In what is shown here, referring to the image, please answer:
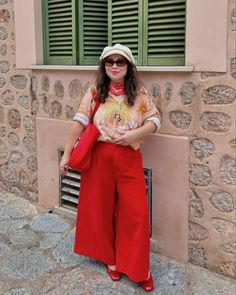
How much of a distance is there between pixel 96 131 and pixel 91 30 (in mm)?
1311

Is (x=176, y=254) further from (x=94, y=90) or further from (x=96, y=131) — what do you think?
(x=94, y=90)

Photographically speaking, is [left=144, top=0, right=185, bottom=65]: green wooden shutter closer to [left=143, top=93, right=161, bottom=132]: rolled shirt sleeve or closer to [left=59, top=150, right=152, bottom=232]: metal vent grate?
[left=143, top=93, right=161, bottom=132]: rolled shirt sleeve

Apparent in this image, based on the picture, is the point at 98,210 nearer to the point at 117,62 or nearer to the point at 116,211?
the point at 116,211

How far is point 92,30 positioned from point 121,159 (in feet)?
4.79

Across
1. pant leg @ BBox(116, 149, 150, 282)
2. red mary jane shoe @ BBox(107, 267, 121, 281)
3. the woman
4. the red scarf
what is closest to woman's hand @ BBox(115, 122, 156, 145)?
the woman

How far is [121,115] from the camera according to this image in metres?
2.89

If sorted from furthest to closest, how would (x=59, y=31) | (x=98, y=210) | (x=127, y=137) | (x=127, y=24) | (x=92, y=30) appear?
(x=59, y=31) → (x=92, y=30) → (x=127, y=24) → (x=98, y=210) → (x=127, y=137)

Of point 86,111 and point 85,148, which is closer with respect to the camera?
point 85,148

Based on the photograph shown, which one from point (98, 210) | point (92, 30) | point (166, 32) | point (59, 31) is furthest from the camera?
point (59, 31)

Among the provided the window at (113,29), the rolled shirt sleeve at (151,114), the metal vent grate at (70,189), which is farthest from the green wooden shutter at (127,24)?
the metal vent grate at (70,189)

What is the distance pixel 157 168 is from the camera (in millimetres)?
3293

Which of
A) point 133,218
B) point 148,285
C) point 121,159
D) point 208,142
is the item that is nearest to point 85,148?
point 121,159

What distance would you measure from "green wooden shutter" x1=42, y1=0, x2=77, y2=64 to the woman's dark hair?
3.37 ft

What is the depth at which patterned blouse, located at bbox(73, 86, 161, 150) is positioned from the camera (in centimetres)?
290
